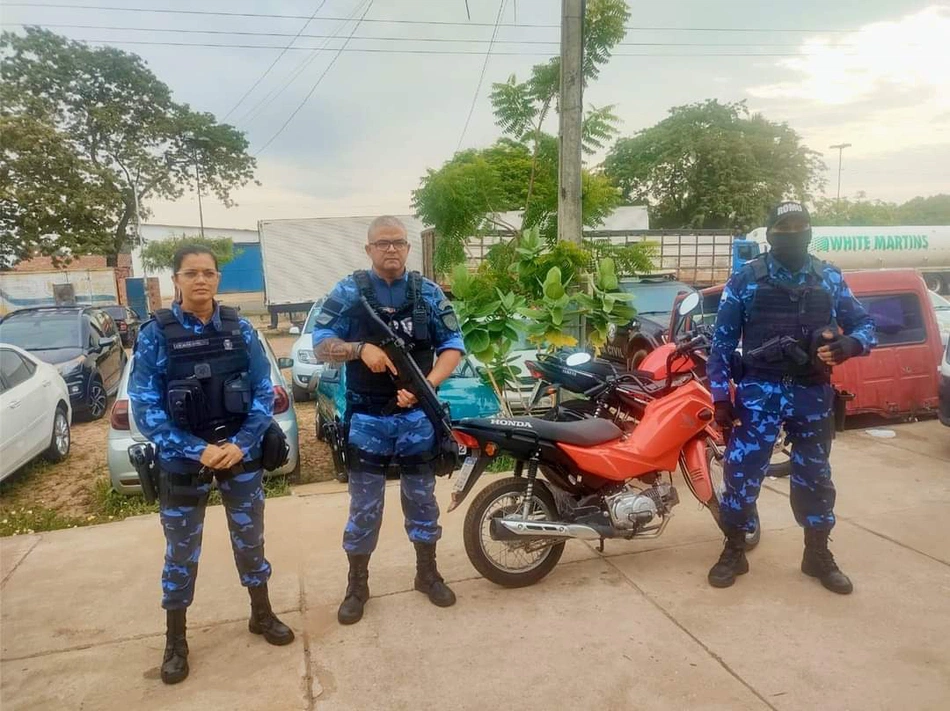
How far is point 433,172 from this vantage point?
10258mm

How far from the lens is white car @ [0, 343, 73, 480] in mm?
5703

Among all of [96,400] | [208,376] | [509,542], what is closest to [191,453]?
[208,376]

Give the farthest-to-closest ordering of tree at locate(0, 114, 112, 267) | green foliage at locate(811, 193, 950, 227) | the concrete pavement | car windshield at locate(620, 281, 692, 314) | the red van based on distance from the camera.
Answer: green foliage at locate(811, 193, 950, 227)
tree at locate(0, 114, 112, 267)
car windshield at locate(620, 281, 692, 314)
the red van
the concrete pavement

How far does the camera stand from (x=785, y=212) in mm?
3256

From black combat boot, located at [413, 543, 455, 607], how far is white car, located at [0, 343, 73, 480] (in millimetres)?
4196

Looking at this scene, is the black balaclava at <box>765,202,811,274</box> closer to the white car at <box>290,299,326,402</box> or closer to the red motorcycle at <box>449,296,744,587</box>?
the red motorcycle at <box>449,296,744,587</box>

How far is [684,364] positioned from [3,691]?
3.85m

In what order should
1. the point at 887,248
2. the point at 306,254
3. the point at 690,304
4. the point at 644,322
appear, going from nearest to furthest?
1. the point at 690,304
2. the point at 644,322
3. the point at 887,248
4. the point at 306,254

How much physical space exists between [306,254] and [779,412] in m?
18.3

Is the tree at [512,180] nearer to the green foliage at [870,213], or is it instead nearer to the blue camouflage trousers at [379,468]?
the blue camouflage trousers at [379,468]

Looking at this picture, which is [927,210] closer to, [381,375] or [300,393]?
[300,393]

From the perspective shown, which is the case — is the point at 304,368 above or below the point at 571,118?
below

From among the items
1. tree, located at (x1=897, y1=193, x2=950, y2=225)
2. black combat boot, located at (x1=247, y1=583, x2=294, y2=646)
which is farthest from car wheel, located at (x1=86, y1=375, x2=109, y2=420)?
tree, located at (x1=897, y1=193, x2=950, y2=225)

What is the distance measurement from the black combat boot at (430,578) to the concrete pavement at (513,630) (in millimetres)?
56
